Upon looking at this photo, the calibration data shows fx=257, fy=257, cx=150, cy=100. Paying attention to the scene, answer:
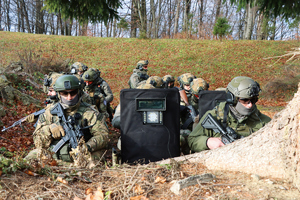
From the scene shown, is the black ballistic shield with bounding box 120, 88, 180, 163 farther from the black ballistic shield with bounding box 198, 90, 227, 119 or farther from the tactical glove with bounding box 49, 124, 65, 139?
the black ballistic shield with bounding box 198, 90, 227, 119

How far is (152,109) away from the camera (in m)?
3.77

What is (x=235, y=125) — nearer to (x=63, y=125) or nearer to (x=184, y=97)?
(x=63, y=125)

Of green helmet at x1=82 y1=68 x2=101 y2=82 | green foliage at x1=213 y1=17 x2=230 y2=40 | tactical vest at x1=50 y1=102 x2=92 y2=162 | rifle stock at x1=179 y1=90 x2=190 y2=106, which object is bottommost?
tactical vest at x1=50 y1=102 x2=92 y2=162

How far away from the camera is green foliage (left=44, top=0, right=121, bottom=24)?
811 cm

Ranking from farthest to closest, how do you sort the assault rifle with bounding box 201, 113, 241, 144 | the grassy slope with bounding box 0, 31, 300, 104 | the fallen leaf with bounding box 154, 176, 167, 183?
the grassy slope with bounding box 0, 31, 300, 104, the assault rifle with bounding box 201, 113, 241, 144, the fallen leaf with bounding box 154, 176, 167, 183

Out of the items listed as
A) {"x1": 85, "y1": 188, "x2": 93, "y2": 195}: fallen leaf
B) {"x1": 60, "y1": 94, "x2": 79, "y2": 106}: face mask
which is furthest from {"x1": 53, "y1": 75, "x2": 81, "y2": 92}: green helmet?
{"x1": 85, "y1": 188, "x2": 93, "y2": 195}: fallen leaf

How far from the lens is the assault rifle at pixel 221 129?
3.33 meters

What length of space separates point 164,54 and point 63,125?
16987mm

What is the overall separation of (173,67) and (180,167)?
16149 millimetres

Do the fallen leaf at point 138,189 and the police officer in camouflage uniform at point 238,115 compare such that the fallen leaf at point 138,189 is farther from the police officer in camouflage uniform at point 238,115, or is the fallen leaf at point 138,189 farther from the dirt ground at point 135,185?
the police officer in camouflage uniform at point 238,115

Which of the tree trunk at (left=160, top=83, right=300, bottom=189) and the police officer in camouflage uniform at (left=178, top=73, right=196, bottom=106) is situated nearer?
the tree trunk at (left=160, top=83, right=300, bottom=189)

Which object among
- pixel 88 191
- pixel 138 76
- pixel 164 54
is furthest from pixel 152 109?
pixel 164 54

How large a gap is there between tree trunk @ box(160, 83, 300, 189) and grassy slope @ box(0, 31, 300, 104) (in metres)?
13.5

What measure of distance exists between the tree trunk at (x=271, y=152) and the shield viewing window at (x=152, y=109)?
4.00 feet
